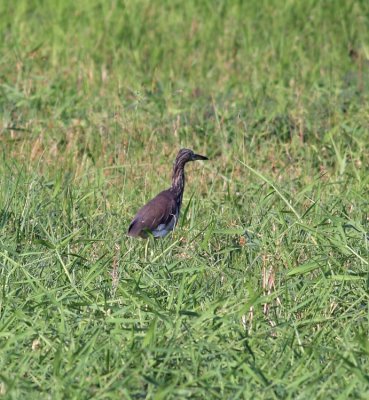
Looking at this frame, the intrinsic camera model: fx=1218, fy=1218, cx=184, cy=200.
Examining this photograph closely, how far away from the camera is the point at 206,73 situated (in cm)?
1071

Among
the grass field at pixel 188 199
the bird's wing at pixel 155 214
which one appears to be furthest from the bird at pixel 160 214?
the grass field at pixel 188 199

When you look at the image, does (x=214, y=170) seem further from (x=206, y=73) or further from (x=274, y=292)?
(x=274, y=292)

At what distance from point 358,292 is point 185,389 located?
1.44 metres

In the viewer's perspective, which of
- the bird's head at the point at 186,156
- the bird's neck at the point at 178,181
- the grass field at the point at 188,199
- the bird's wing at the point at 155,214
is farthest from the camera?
the bird's head at the point at 186,156

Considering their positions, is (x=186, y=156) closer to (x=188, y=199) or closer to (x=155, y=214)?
(x=188, y=199)

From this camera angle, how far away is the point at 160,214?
7.33m

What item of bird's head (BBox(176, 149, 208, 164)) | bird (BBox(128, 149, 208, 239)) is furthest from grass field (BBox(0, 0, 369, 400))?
bird's head (BBox(176, 149, 208, 164))

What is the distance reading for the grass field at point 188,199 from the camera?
193 inches

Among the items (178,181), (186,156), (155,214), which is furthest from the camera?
(186,156)

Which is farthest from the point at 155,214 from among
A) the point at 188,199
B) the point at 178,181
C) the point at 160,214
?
the point at 188,199

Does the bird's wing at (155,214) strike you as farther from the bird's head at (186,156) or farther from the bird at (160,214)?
the bird's head at (186,156)

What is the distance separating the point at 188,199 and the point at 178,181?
207 millimetres

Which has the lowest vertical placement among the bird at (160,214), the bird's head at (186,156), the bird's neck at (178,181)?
the bird's neck at (178,181)

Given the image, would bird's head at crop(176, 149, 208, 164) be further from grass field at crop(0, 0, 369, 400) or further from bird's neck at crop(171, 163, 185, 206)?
grass field at crop(0, 0, 369, 400)
